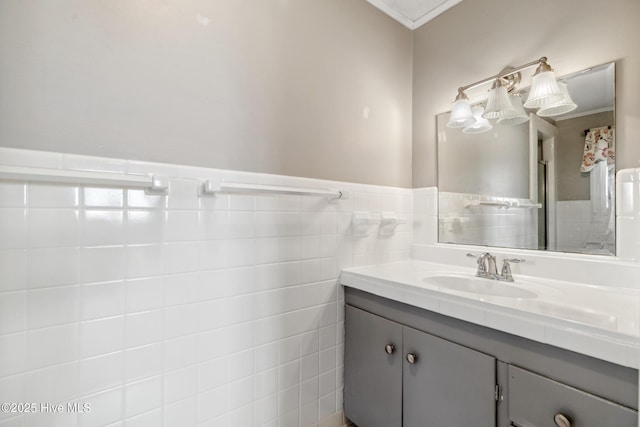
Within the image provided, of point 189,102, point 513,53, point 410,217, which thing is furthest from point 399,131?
point 189,102

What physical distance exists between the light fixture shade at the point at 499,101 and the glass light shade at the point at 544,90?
101mm

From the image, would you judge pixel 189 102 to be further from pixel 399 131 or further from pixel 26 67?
pixel 399 131

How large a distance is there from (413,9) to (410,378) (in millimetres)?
1933

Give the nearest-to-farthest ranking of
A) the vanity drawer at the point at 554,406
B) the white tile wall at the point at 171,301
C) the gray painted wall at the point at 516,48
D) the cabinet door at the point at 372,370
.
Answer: the vanity drawer at the point at 554,406 < the white tile wall at the point at 171,301 < the gray painted wall at the point at 516,48 < the cabinet door at the point at 372,370

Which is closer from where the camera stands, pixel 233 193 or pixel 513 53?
pixel 233 193

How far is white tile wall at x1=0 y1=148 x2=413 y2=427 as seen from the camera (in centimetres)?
80

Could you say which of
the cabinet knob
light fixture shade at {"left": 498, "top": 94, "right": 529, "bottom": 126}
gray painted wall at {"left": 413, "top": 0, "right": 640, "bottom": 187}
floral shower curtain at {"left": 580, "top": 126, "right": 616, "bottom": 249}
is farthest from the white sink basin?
light fixture shade at {"left": 498, "top": 94, "right": 529, "bottom": 126}

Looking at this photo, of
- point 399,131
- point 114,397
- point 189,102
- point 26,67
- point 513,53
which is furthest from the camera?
point 399,131

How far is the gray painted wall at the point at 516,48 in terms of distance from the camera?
1087 mm

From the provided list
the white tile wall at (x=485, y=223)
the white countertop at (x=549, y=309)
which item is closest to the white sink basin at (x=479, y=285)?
the white countertop at (x=549, y=309)

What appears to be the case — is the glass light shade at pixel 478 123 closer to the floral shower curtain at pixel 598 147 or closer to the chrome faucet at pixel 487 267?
the floral shower curtain at pixel 598 147

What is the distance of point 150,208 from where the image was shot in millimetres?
958

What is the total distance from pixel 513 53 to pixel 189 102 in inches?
58.0

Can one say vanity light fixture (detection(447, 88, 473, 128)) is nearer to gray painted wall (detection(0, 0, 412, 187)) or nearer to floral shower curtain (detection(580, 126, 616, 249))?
gray painted wall (detection(0, 0, 412, 187))
